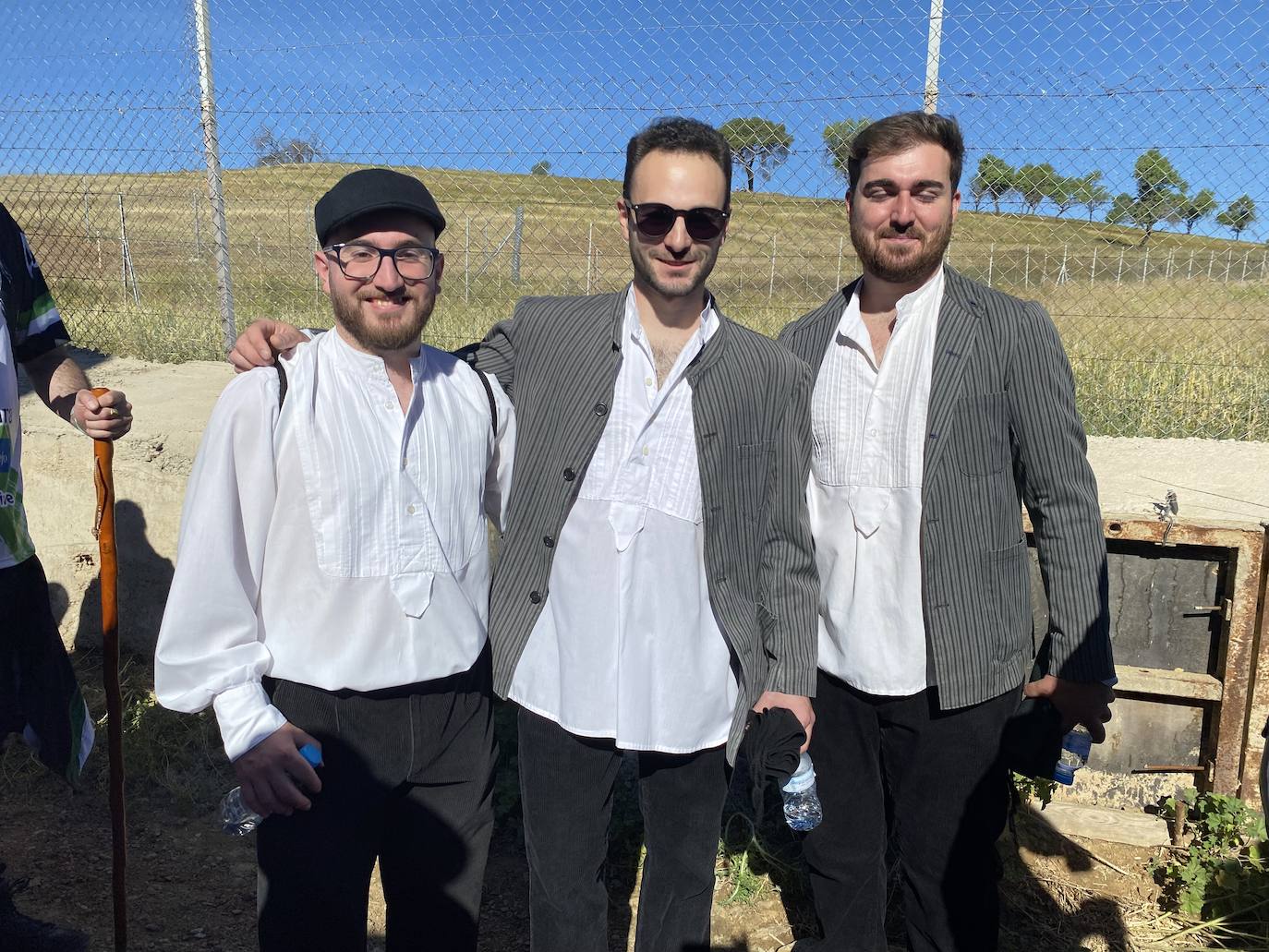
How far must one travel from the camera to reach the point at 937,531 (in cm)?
224

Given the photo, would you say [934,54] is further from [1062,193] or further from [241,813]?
[241,813]

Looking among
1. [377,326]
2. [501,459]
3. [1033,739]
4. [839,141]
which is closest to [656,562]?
[501,459]

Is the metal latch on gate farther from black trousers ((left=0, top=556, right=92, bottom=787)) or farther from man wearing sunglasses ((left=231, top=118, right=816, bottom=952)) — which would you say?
black trousers ((left=0, top=556, right=92, bottom=787))

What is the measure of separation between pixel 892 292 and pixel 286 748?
5.37 ft

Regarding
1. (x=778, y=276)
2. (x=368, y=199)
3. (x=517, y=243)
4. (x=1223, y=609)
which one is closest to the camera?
(x=368, y=199)

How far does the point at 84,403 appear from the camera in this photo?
7.55 ft

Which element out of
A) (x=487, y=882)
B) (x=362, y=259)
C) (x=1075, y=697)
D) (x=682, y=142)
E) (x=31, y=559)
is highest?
(x=682, y=142)

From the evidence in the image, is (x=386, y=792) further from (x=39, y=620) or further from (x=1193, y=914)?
(x=1193, y=914)

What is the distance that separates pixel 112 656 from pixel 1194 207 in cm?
562

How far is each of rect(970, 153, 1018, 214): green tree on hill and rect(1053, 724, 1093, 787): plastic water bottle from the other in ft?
11.8

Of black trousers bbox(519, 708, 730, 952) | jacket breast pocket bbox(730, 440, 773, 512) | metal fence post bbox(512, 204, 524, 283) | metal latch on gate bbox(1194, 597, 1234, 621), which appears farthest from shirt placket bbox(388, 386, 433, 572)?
metal fence post bbox(512, 204, 524, 283)

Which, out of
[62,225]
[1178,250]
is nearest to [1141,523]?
[1178,250]

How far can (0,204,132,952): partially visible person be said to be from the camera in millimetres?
2391

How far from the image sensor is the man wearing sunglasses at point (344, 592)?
181cm
